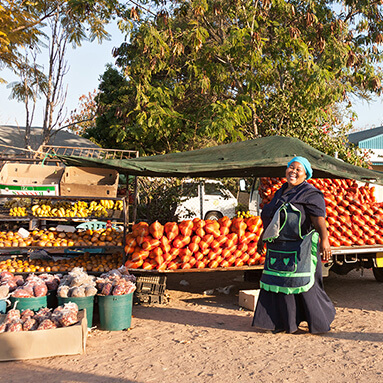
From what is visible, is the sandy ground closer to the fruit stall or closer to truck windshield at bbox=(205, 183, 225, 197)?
the fruit stall

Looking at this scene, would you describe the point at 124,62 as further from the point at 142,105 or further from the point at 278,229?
the point at 278,229

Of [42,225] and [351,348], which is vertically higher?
[42,225]

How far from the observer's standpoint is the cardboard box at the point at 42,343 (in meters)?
4.04

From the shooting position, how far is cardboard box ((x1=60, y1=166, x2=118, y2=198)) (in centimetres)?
593

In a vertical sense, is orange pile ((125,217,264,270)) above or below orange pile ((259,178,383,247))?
below

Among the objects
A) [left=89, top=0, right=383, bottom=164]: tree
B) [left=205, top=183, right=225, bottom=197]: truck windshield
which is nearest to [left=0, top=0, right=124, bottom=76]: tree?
[left=89, top=0, right=383, bottom=164]: tree

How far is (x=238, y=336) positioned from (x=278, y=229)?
4.28 feet

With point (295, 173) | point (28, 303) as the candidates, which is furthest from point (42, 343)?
point (295, 173)

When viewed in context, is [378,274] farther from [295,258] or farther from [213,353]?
[213,353]

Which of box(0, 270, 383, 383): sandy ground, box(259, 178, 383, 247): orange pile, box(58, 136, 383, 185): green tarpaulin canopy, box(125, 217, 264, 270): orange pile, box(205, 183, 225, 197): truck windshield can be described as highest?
box(205, 183, 225, 197): truck windshield

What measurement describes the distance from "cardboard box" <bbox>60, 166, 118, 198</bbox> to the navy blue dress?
2315 mm

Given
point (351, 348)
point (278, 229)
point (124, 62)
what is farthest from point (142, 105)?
point (351, 348)

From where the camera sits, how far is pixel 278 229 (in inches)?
178

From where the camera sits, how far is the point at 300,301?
4.64 meters
